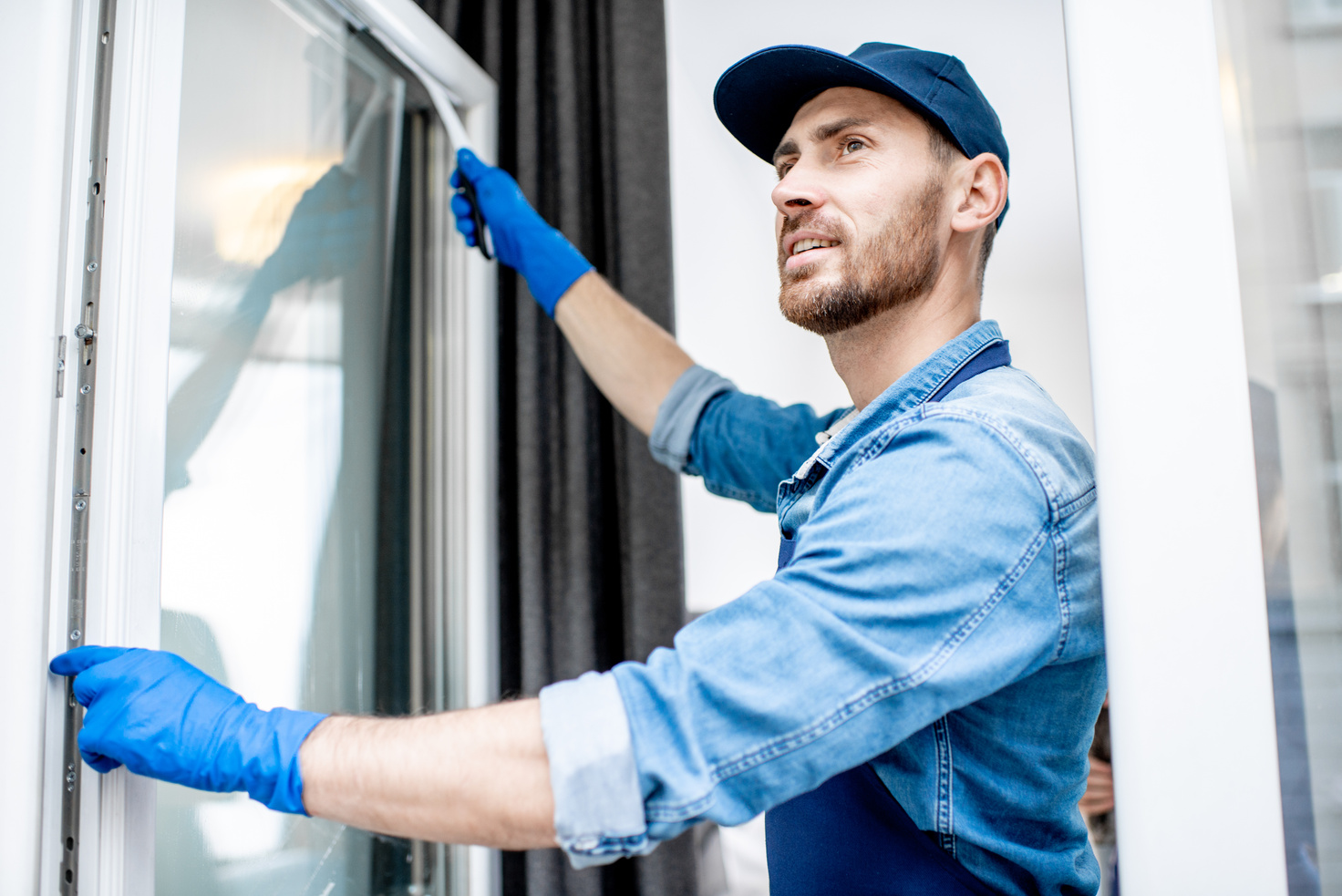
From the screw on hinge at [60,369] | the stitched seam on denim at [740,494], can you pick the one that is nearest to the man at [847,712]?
the screw on hinge at [60,369]

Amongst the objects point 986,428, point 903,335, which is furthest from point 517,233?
point 986,428

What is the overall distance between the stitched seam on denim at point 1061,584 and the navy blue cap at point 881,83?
0.56m

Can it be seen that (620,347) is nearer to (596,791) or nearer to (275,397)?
(275,397)

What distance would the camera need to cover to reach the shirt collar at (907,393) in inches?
33.9

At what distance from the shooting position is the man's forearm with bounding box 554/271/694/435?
4.30 ft

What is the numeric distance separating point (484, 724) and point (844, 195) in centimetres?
73

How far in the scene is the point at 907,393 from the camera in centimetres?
86

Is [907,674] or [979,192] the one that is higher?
[979,192]

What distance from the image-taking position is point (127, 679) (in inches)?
25.7

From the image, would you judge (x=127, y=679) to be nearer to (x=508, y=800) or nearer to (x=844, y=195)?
(x=508, y=800)

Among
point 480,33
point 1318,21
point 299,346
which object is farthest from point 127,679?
point 480,33

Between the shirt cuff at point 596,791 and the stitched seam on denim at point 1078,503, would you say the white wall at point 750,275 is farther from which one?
the shirt cuff at point 596,791

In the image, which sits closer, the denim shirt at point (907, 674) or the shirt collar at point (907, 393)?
the denim shirt at point (907, 674)

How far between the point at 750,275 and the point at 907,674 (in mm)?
1403
